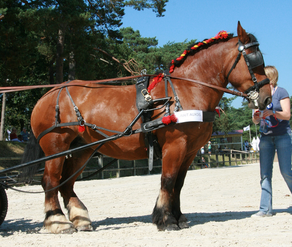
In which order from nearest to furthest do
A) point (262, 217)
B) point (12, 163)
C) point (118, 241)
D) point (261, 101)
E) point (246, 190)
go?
1. point (118, 241)
2. point (261, 101)
3. point (262, 217)
4. point (246, 190)
5. point (12, 163)

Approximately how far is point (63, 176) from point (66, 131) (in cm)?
89

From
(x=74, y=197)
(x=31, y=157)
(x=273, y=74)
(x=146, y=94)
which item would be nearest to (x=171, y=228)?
(x=74, y=197)

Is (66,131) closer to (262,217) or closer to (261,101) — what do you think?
(261,101)

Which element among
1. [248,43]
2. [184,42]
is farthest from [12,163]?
[184,42]

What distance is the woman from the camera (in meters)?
4.69

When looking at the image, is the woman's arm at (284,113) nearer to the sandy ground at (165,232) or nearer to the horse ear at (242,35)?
the horse ear at (242,35)

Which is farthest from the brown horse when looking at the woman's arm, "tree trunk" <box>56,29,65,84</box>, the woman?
"tree trunk" <box>56,29,65,84</box>

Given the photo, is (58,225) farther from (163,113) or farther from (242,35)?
(242,35)

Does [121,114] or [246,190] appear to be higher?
[121,114]

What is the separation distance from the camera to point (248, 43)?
4.10 metres

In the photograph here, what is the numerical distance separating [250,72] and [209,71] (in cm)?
53

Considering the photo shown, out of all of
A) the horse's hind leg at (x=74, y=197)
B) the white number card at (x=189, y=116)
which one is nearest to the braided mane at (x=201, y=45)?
the white number card at (x=189, y=116)

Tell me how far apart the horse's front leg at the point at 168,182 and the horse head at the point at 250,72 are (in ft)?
3.42

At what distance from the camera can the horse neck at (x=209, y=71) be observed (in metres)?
4.16
